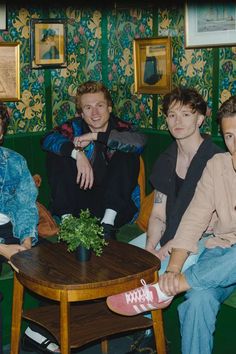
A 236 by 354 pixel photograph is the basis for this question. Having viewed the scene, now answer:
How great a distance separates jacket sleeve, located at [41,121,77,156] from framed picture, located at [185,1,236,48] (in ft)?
3.12

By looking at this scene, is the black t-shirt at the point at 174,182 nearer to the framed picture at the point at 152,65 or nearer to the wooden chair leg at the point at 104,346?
the wooden chair leg at the point at 104,346

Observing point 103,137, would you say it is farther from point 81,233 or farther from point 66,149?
point 81,233

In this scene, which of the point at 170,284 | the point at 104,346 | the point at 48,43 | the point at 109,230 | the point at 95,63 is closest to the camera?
the point at 170,284

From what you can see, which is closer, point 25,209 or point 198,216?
point 198,216

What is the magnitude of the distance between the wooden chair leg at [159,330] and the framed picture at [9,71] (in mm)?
2067

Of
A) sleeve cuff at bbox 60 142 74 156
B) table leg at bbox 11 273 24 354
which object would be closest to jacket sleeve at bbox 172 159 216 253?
table leg at bbox 11 273 24 354

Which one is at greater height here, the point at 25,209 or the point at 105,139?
the point at 105,139

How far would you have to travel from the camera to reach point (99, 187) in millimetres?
3320

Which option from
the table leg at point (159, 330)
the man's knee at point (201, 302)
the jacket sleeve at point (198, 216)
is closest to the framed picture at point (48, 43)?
the jacket sleeve at point (198, 216)

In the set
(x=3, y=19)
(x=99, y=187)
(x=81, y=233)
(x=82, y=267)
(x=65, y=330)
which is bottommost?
(x=65, y=330)

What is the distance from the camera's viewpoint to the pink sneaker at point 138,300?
2180mm

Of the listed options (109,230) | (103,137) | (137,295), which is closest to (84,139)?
(103,137)

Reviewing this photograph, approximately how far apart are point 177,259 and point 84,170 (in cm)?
107

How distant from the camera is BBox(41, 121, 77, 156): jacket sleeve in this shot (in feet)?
10.7
